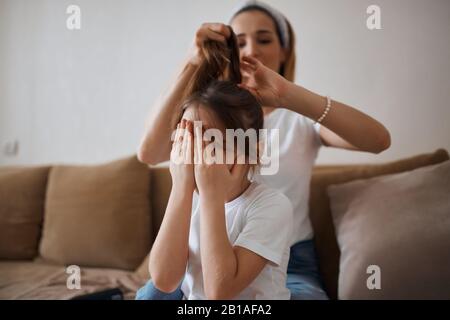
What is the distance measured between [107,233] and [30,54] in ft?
1.57

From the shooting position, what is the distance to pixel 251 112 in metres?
0.62

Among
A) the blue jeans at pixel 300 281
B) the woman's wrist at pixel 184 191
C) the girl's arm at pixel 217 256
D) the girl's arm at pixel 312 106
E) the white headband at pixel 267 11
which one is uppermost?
the white headband at pixel 267 11

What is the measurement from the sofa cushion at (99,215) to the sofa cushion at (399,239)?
18.9 inches

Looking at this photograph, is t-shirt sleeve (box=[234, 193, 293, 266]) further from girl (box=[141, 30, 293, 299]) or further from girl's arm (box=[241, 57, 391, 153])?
girl's arm (box=[241, 57, 391, 153])

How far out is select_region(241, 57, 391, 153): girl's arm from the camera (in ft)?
2.04

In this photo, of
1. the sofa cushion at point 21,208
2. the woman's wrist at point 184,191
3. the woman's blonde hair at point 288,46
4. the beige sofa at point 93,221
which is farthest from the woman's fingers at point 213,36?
the sofa cushion at point 21,208

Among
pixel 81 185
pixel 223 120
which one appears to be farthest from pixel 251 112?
pixel 81 185

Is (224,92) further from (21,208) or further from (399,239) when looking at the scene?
(21,208)

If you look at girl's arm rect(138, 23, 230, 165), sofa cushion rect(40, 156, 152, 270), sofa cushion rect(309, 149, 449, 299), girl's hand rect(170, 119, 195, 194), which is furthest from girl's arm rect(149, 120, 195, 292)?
sofa cushion rect(309, 149, 449, 299)

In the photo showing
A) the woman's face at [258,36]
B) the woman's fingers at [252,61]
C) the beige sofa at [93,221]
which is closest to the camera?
the woman's fingers at [252,61]

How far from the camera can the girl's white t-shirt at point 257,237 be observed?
0.57 meters

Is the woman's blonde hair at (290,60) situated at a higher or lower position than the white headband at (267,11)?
lower

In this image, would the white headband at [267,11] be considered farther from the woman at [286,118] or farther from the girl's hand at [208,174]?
the girl's hand at [208,174]

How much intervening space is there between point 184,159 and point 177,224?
0.09 metres
